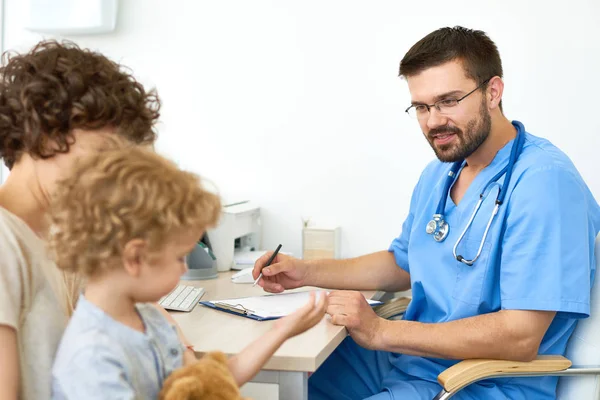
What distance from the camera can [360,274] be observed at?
6.41ft

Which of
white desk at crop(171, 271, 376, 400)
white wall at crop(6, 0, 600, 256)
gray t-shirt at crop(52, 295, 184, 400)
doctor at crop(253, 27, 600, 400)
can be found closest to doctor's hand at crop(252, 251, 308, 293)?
doctor at crop(253, 27, 600, 400)

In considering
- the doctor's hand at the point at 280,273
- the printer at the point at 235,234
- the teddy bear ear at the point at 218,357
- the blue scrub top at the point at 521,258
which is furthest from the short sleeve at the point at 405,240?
the teddy bear ear at the point at 218,357

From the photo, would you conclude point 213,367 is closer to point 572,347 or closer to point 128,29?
point 572,347

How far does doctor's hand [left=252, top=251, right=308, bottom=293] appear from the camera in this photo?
6.00ft

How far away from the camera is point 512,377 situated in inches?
59.3

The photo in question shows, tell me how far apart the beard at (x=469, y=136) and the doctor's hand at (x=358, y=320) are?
0.45 meters

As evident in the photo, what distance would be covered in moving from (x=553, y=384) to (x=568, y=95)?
107cm

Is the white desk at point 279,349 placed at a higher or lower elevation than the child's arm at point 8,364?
lower

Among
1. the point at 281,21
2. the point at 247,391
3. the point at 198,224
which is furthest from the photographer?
the point at 281,21

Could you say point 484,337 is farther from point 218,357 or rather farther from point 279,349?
point 218,357

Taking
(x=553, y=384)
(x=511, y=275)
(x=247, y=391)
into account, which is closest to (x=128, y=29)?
(x=247, y=391)

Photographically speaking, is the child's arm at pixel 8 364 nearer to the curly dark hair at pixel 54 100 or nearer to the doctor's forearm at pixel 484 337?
the curly dark hair at pixel 54 100

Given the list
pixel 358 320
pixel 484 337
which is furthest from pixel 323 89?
pixel 484 337

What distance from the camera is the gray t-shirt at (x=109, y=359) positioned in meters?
0.83
